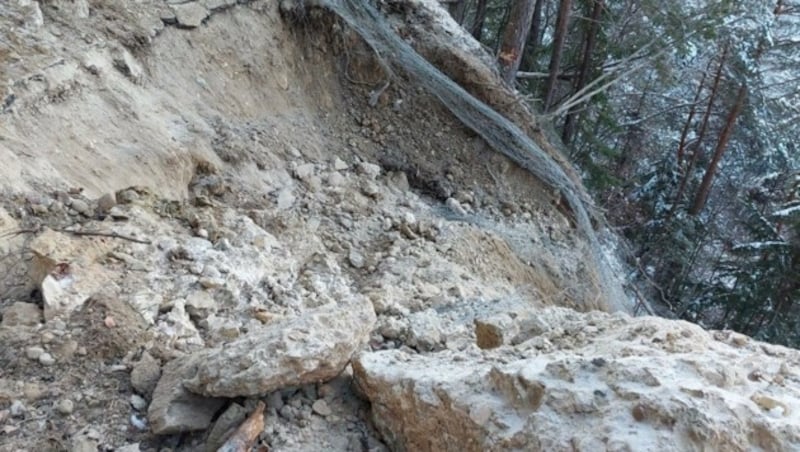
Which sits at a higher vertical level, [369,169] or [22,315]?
[369,169]

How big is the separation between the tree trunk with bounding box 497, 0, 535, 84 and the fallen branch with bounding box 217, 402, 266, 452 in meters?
5.81

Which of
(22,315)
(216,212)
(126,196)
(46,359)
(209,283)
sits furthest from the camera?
(216,212)

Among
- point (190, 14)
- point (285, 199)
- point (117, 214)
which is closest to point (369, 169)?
point (285, 199)

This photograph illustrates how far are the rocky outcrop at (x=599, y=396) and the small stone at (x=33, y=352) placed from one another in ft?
3.98

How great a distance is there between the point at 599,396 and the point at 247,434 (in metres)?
1.12

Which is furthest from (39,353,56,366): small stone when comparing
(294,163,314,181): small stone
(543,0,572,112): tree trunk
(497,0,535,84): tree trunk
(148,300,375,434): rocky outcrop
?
(543,0,572,112): tree trunk

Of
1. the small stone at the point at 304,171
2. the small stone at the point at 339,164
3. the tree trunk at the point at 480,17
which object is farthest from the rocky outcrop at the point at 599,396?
the tree trunk at the point at 480,17

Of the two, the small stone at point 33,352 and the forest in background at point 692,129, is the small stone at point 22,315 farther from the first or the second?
the forest in background at point 692,129

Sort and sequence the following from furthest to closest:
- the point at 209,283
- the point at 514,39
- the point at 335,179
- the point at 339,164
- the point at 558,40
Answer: the point at 558,40
the point at 514,39
the point at 339,164
the point at 335,179
the point at 209,283

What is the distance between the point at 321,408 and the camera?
2.04 meters

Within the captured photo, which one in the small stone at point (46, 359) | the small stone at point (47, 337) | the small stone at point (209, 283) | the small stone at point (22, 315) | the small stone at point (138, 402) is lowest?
the small stone at point (138, 402)

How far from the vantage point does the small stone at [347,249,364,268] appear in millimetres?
3975

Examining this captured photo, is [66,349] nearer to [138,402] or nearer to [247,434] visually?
[138,402]

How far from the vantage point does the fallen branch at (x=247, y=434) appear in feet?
5.95
